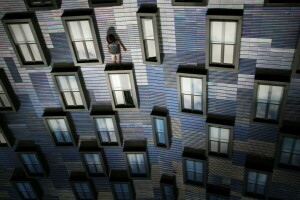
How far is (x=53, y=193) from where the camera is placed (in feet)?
74.9

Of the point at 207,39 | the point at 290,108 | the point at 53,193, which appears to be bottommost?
the point at 53,193

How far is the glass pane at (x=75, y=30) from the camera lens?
15047 millimetres

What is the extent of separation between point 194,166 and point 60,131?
7.77m

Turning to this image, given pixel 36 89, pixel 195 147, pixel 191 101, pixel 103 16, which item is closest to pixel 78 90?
pixel 36 89

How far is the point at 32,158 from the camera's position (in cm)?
2062

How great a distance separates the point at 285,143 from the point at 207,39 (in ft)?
20.6

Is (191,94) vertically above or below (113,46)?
below

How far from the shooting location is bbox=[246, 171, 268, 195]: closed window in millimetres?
17578

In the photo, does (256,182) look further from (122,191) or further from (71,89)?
(71,89)

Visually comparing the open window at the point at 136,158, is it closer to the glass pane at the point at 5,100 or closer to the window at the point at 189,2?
the glass pane at the point at 5,100

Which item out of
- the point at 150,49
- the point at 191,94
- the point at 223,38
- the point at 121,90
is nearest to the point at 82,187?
the point at 121,90

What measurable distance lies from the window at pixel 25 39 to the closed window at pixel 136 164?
702cm

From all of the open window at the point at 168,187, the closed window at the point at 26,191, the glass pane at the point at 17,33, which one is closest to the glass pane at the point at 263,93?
the open window at the point at 168,187

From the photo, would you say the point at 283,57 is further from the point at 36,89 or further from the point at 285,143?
the point at 36,89
